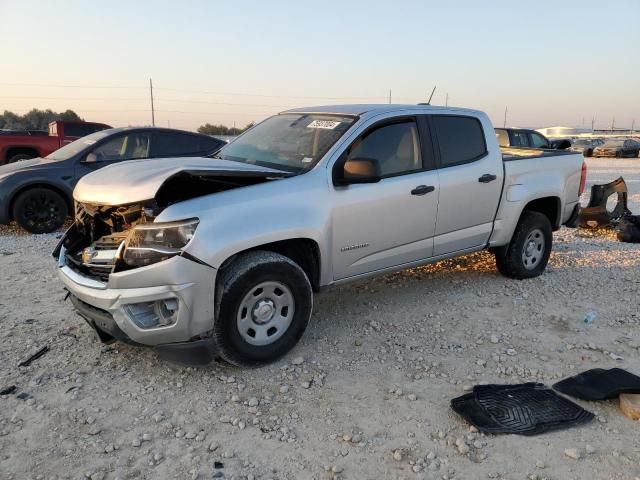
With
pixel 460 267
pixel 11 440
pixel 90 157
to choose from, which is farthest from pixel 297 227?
pixel 90 157

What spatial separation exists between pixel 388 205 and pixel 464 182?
1004mm

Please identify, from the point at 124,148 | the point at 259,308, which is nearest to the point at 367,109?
the point at 259,308

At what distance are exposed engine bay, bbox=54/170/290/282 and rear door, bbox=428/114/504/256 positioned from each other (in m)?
1.68

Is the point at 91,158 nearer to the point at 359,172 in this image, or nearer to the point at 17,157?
the point at 359,172

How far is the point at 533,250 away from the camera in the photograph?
5.86 m

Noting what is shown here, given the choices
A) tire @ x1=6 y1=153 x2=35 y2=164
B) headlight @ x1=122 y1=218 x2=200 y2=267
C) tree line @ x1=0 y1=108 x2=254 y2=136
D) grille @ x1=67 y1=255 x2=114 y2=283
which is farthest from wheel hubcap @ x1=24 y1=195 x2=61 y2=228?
tree line @ x1=0 y1=108 x2=254 y2=136

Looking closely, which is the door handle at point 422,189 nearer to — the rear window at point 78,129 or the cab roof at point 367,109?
the cab roof at point 367,109

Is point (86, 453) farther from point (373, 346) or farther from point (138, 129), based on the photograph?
point (138, 129)

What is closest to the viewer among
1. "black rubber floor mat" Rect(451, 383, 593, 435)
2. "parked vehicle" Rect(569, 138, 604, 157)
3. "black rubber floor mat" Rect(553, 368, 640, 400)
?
"black rubber floor mat" Rect(451, 383, 593, 435)

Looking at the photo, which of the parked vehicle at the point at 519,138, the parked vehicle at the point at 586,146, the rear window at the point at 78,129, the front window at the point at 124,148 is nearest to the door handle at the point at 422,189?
the front window at the point at 124,148

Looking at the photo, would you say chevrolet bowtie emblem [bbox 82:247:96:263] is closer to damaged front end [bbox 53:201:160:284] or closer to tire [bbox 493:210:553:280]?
damaged front end [bbox 53:201:160:284]

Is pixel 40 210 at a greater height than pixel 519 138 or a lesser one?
lesser

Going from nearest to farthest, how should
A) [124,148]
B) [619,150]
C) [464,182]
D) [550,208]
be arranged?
[464,182], [550,208], [124,148], [619,150]

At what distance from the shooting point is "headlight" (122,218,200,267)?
325 centimetres
